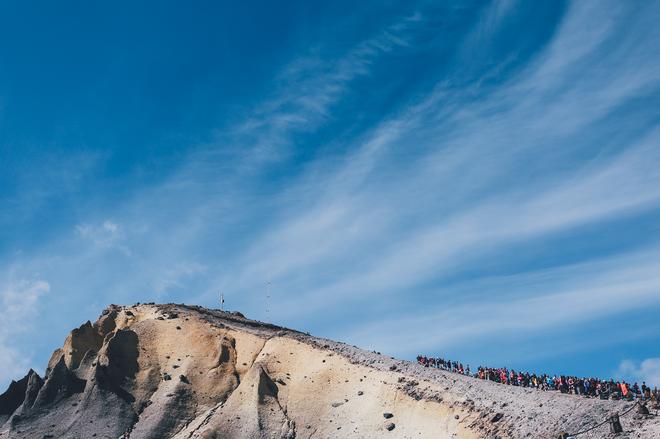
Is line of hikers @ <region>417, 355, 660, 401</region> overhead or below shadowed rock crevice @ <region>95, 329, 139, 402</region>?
below

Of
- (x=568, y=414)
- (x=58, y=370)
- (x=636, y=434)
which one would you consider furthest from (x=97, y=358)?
(x=636, y=434)

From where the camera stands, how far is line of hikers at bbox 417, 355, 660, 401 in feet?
131

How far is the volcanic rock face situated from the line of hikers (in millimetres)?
2411

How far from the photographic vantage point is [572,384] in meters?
43.7

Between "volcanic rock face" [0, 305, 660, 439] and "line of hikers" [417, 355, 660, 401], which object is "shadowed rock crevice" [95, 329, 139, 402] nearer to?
"volcanic rock face" [0, 305, 660, 439]

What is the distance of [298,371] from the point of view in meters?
56.3

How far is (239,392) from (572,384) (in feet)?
87.6

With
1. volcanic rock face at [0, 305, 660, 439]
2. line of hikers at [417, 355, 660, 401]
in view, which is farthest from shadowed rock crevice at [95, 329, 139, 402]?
line of hikers at [417, 355, 660, 401]

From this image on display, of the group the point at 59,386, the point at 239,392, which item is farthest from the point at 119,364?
the point at 239,392

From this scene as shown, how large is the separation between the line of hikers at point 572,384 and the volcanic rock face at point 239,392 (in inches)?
94.9

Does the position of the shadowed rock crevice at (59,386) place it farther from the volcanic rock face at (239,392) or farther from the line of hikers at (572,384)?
the line of hikers at (572,384)

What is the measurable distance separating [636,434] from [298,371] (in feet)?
96.9

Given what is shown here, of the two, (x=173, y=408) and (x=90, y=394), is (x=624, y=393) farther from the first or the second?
(x=90, y=394)

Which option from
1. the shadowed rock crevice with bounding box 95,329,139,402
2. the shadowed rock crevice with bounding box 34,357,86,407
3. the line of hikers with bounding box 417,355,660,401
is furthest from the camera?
the shadowed rock crevice with bounding box 95,329,139,402
